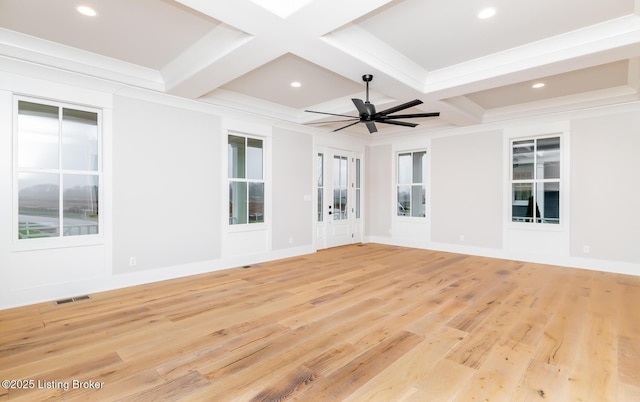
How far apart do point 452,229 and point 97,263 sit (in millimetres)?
6364

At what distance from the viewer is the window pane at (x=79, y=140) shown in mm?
3852

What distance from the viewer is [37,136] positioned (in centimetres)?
367

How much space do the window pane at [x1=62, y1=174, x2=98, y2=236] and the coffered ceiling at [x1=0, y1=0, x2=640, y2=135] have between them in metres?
1.33

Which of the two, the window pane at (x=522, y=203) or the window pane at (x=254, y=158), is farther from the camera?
the window pane at (x=522, y=203)

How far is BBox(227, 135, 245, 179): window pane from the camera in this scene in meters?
5.43

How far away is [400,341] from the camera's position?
8.55ft

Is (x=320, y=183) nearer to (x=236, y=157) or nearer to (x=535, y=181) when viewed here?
(x=236, y=157)

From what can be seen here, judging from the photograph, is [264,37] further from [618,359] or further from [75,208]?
[618,359]

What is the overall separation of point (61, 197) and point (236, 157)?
2.50m

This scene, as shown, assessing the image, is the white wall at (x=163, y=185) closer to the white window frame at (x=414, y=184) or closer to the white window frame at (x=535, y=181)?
the white window frame at (x=414, y=184)

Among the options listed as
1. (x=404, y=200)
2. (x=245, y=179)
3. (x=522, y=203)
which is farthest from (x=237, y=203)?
(x=522, y=203)

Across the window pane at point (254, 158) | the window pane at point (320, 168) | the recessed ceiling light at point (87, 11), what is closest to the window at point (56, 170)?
the recessed ceiling light at point (87, 11)

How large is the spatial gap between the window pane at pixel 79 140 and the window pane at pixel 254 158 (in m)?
2.30

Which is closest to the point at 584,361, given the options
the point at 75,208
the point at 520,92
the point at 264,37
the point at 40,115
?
the point at 264,37
